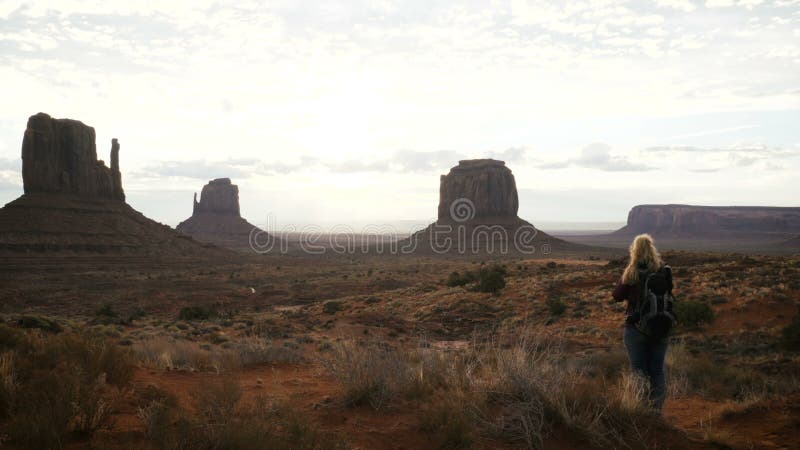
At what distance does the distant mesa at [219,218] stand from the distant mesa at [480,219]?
5201cm

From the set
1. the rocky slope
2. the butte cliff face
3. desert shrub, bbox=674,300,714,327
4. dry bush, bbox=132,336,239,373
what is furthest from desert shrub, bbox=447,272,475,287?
the butte cliff face

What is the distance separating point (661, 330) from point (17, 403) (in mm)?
6730

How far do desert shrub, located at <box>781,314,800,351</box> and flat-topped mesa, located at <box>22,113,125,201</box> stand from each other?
272 feet

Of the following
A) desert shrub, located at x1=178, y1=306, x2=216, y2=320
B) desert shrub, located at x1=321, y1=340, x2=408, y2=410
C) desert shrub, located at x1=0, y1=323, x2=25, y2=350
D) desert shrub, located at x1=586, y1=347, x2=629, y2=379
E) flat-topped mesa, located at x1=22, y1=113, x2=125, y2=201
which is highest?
flat-topped mesa, located at x1=22, y1=113, x2=125, y2=201

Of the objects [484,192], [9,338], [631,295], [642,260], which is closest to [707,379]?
[631,295]

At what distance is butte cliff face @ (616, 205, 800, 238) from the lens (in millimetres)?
141250

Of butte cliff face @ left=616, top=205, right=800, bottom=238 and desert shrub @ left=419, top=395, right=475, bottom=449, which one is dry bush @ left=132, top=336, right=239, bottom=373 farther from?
butte cliff face @ left=616, top=205, right=800, bottom=238

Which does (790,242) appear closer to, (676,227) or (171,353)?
(676,227)

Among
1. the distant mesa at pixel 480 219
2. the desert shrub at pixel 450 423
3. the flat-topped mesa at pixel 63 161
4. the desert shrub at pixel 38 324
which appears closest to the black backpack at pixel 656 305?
the desert shrub at pixel 450 423

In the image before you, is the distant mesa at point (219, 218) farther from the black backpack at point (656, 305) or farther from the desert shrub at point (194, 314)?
the black backpack at point (656, 305)

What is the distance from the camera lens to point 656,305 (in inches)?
205

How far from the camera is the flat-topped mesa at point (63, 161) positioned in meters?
68.2

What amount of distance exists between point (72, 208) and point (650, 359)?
76.3m

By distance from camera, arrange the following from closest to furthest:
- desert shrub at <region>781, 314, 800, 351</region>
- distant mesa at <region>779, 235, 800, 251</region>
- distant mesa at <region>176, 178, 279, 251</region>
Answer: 1. desert shrub at <region>781, 314, 800, 351</region>
2. distant mesa at <region>779, 235, 800, 251</region>
3. distant mesa at <region>176, 178, 279, 251</region>
